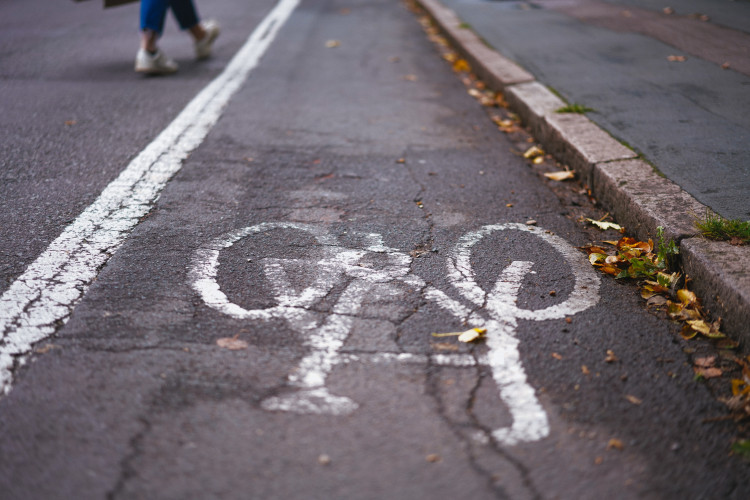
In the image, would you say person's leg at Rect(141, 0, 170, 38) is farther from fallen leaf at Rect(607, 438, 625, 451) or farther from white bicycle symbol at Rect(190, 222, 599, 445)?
fallen leaf at Rect(607, 438, 625, 451)

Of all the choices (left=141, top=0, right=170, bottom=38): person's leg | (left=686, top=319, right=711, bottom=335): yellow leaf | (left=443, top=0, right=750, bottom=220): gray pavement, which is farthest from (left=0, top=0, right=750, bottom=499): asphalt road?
(left=141, top=0, right=170, bottom=38): person's leg

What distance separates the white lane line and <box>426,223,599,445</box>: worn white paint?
136 centimetres

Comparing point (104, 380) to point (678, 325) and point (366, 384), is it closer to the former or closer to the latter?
point (366, 384)

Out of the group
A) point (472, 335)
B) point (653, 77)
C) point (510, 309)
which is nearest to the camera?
point (472, 335)

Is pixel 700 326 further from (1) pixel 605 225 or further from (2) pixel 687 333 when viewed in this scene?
(1) pixel 605 225

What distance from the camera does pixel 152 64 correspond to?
5.84 meters

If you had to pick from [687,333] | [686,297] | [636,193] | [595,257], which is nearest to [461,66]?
[636,193]

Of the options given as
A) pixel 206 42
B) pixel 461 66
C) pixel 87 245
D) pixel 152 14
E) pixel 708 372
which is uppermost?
pixel 152 14

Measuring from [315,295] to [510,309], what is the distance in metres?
0.73

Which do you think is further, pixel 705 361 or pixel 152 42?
pixel 152 42

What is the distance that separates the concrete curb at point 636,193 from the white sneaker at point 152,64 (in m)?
3.02

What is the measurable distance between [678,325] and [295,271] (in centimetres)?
146

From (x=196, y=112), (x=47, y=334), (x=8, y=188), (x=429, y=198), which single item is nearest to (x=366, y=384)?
(x=47, y=334)

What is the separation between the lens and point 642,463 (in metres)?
1.69
